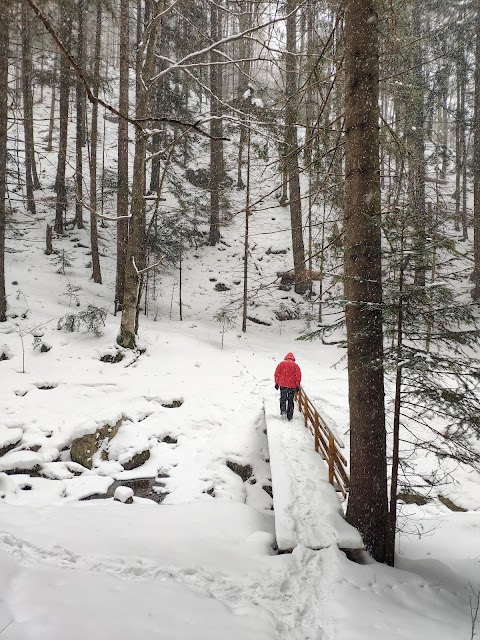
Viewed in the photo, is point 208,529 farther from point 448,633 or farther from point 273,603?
point 448,633

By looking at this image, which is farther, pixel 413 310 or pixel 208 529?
pixel 208 529

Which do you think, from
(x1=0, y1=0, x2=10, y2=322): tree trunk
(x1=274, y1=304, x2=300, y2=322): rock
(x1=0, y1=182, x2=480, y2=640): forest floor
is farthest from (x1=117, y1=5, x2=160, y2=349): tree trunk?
(x1=274, y1=304, x2=300, y2=322): rock

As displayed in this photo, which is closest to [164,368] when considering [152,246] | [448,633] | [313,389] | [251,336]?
[313,389]

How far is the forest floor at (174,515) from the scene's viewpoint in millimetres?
3051

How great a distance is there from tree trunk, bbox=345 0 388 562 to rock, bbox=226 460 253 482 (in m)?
3.26

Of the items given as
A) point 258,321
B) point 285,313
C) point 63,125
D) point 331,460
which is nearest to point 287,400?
point 331,460

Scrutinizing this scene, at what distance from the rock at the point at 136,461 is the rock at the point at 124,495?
3.91ft

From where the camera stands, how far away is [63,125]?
17172mm

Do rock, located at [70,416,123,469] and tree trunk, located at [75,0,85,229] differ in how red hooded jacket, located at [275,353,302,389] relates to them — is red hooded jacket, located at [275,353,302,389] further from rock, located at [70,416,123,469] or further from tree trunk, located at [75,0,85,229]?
tree trunk, located at [75,0,85,229]

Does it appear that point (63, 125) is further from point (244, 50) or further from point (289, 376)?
point (289, 376)

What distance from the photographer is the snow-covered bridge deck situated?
4.48 m

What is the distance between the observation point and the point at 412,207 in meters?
4.24

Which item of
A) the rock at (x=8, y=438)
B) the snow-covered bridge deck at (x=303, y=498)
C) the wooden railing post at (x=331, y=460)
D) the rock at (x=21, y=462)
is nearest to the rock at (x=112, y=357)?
the rock at (x=8, y=438)

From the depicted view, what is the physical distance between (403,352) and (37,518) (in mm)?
4996
